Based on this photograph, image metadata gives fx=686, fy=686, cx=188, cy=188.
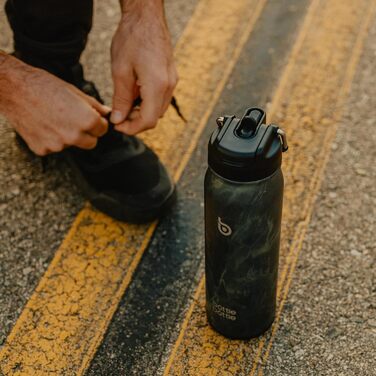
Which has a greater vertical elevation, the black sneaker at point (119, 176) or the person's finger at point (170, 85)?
the person's finger at point (170, 85)

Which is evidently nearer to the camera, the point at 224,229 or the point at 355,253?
the point at 224,229

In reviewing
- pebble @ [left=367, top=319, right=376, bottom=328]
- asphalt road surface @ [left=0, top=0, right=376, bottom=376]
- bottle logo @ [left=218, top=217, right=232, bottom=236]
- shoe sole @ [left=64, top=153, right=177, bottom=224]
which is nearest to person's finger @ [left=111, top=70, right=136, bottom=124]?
shoe sole @ [left=64, top=153, right=177, bottom=224]

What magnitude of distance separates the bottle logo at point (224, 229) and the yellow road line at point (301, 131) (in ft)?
1.67

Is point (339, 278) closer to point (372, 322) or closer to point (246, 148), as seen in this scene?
point (372, 322)

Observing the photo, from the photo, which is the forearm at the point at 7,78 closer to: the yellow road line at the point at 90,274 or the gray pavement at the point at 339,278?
the yellow road line at the point at 90,274

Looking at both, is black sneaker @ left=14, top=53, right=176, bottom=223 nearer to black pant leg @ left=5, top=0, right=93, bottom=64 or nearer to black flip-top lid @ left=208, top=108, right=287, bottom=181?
black pant leg @ left=5, top=0, right=93, bottom=64

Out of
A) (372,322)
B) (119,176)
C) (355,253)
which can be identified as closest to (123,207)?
(119,176)

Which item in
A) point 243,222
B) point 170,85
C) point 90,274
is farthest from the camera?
point 90,274

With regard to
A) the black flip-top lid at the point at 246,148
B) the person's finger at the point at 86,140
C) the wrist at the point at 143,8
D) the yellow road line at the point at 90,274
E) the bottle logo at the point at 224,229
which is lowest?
the yellow road line at the point at 90,274

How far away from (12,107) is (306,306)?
1179 millimetres

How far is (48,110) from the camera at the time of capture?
2.13 metres

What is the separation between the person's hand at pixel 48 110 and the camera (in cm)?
213

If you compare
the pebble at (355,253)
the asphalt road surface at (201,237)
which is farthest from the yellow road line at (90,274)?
the pebble at (355,253)

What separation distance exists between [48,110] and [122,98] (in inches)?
10.7
